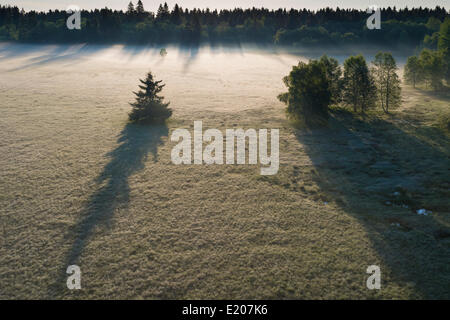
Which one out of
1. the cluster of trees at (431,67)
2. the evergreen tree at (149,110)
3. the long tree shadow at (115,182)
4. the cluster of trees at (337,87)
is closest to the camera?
the long tree shadow at (115,182)

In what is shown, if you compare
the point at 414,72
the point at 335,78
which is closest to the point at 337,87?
the point at 335,78

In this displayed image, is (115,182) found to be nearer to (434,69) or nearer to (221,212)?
(221,212)

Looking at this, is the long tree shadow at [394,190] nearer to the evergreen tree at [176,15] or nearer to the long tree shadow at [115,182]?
the long tree shadow at [115,182]

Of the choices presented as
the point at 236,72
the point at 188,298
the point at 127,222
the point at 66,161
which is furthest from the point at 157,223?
the point at 236,72

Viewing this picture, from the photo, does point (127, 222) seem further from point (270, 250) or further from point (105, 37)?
point (105, 37)

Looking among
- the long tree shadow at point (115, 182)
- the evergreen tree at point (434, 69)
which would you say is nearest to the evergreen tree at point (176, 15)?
the evergreen tree at point (434, 69)
